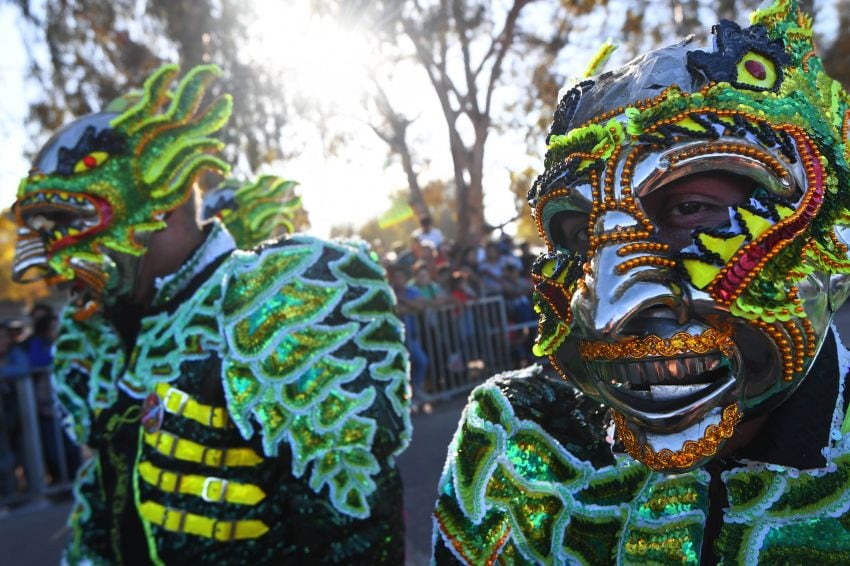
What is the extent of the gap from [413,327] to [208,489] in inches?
221

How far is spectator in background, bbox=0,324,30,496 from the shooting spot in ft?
19.7

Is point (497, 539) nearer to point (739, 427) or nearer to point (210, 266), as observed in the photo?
point (739, 427)

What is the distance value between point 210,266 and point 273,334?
432mm

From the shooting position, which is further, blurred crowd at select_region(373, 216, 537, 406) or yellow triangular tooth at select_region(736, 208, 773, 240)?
blurred crowd at select_region(373, 216, 537, 406)

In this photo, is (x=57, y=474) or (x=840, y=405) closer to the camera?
(x=840, y=405)

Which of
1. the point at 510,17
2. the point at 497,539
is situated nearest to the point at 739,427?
the point at 497,539

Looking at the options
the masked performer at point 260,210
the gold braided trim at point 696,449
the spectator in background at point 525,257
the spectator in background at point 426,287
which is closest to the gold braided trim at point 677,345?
the gold braided trim at point 696,449

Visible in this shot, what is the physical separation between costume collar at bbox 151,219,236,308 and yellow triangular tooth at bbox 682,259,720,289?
1793 mm

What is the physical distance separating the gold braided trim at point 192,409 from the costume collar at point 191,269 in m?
0.37

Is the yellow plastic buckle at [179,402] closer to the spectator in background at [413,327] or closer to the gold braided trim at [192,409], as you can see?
the gold braided trim at [192,409]

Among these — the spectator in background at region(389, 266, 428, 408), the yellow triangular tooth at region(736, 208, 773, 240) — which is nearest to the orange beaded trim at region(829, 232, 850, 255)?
the yellow triangular tooth at region(736, 208, 773, 240)

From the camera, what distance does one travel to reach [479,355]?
8508 mm

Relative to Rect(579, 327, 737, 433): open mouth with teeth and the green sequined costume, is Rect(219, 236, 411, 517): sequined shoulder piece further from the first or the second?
Rect(579, 327, 737, 433): open mouth with teeth

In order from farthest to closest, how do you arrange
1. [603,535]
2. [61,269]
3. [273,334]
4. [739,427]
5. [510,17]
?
1. [510,17]
2. [61,269]
3. [273,334]
4. [603,535]
5. [739,427]
